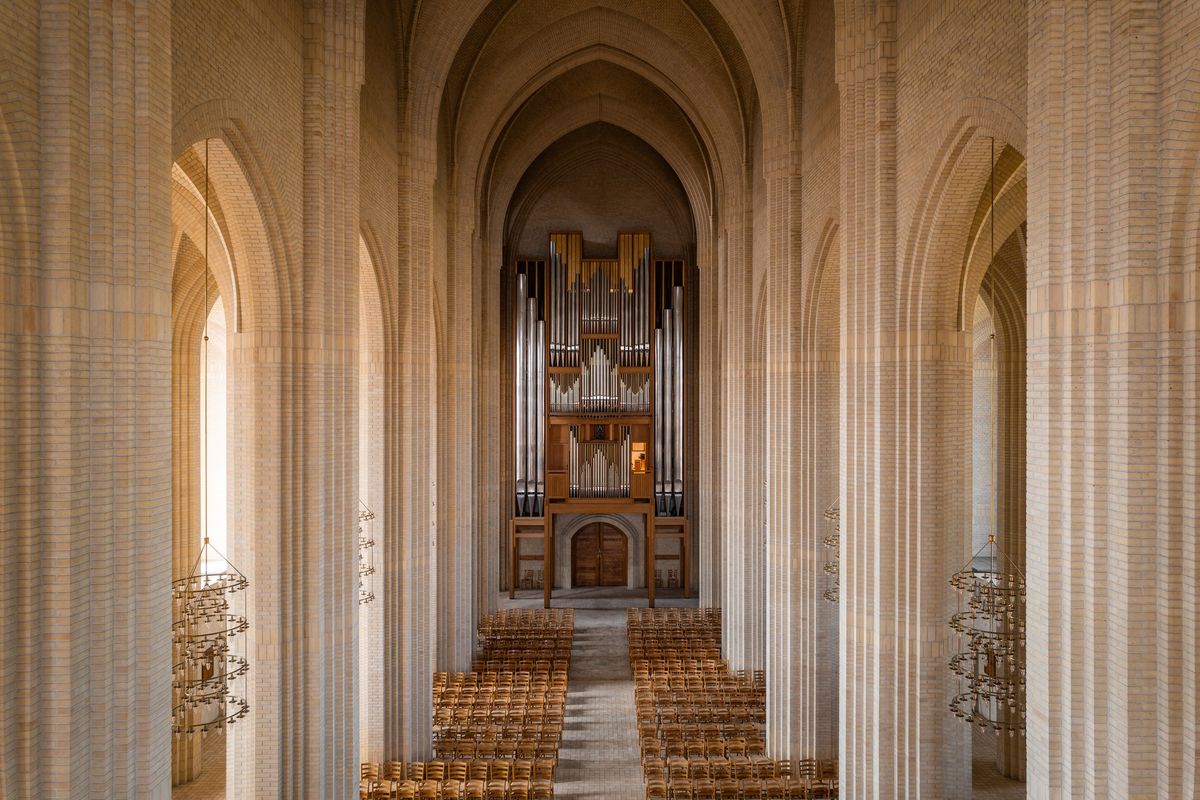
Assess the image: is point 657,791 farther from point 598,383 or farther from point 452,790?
point 598,383

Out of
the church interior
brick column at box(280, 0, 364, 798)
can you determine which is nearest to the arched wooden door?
the church interior

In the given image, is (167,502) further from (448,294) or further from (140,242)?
(448,294)

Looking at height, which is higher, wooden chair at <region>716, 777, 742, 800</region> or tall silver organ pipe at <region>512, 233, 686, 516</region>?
tall silver organ pipe at <region>512, 233, 686, 516</region>

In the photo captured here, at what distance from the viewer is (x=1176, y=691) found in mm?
6227

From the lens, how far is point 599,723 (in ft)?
66.2

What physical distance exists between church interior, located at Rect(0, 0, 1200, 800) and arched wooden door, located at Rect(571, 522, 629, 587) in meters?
7.06

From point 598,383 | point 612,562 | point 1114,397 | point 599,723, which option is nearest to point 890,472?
point 1114,397

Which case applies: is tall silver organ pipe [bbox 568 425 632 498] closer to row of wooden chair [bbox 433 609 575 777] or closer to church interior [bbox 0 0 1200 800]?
church interior [bbox 0 0 1200 800]

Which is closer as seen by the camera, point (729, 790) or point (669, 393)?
point (729, 790)

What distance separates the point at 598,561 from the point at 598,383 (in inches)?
264

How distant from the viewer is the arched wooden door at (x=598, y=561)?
110 feet

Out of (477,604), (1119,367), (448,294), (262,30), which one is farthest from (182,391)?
(1119,367)

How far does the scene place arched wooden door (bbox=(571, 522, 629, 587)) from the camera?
110ft

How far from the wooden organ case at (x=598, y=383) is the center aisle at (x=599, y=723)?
4.45m
